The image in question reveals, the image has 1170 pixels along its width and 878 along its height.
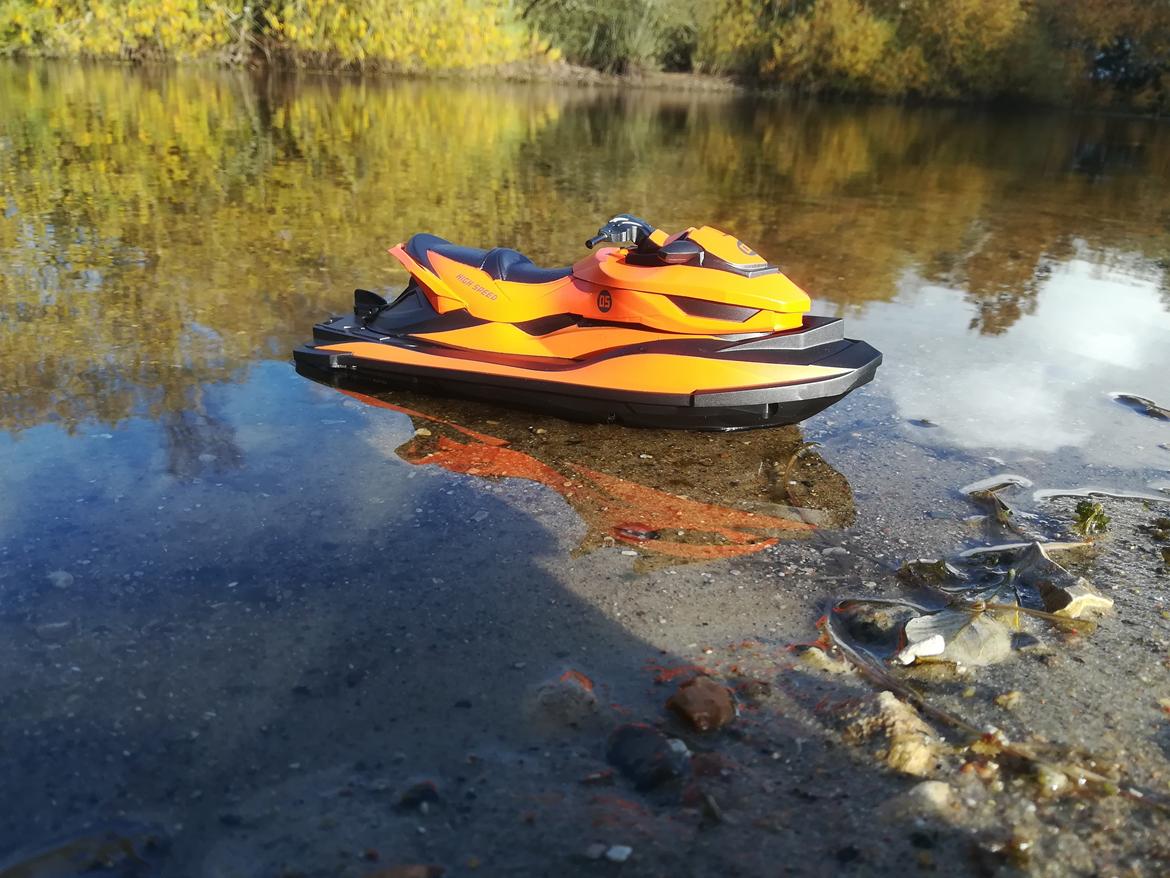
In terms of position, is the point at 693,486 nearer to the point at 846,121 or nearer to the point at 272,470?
the point at 272,470

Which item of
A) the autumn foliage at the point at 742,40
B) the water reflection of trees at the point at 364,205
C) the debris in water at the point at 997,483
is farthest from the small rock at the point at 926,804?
the autumn foliage at the point at 742,40

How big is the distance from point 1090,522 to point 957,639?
1015 millimetres

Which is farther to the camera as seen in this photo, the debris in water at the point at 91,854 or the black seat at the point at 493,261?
the black seat at the point at 493,261

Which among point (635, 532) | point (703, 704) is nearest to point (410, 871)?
point (703, 704)

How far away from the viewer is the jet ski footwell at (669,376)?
349cm

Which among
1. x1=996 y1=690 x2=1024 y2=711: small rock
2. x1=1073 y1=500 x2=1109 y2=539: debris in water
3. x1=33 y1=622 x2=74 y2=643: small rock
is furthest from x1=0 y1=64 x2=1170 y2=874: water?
x1=996 y1=690 x2=1024 y2=711: small rock

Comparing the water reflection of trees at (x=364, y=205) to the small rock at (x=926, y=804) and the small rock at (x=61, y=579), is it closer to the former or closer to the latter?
the small rock at (x=61, y=579)

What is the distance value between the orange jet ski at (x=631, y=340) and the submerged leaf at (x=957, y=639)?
117 centimetres

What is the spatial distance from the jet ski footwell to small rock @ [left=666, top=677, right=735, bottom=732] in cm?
149

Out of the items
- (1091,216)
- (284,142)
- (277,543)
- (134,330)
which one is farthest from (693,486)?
(284,142)

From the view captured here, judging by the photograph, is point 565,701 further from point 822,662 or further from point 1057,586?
point 1057,586

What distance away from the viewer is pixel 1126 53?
1059 inches

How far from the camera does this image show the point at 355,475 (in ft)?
11.0

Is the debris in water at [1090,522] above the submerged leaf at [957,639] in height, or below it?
above
